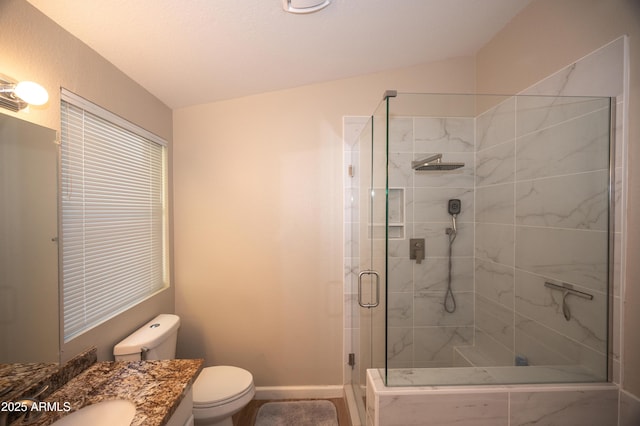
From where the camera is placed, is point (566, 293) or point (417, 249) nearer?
point (566, 293)

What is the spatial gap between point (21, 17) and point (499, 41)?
8.32 feet

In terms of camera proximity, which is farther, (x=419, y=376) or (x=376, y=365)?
(x=376, y=365)

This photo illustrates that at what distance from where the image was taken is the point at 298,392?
2242 mm

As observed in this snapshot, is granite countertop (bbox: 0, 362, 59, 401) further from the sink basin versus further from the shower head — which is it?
the shower head

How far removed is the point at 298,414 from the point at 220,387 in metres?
0.70

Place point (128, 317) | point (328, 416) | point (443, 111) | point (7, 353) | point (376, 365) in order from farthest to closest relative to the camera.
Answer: point (328, 416) < point (443, 111) < point (128, 317) < point (376, 365) < point (7, 353)

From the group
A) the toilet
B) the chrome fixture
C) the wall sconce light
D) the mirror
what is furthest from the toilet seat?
the chrome fixture

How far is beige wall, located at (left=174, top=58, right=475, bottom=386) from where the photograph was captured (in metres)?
2.22

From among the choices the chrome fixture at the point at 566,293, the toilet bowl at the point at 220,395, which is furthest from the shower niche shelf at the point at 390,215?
the toilet bowl at the point at 220,395

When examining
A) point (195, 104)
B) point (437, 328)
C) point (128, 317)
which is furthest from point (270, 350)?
point (195, 104)

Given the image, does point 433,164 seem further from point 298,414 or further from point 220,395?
point 298,414

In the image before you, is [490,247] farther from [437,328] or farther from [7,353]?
[7,353]

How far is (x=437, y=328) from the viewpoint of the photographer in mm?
1863

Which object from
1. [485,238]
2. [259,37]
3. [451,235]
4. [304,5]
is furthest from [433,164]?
[259,37]
